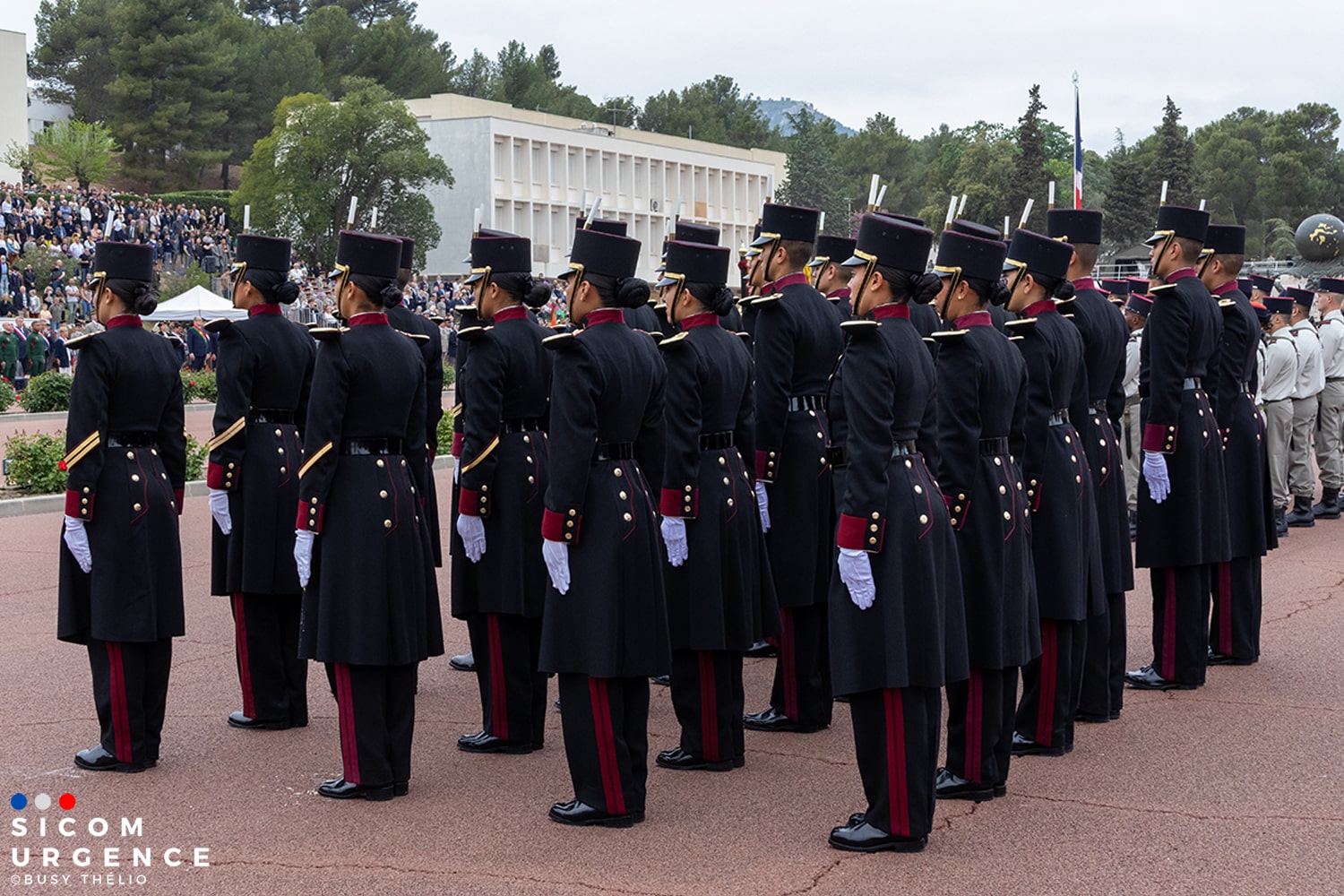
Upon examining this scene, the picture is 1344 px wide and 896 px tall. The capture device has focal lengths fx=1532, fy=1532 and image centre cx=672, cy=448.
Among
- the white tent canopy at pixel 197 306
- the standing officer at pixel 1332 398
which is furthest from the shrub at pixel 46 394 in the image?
the standing officer at pixel 1332 398

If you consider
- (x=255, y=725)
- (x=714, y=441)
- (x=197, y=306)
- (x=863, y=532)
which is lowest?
(x=255, y=725)

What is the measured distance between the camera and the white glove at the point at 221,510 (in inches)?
308

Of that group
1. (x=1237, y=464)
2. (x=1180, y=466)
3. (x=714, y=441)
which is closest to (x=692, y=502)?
(x=714, y=441)

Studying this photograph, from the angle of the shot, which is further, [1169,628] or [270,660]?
[1169,628]

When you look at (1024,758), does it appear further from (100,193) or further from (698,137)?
(698,137)

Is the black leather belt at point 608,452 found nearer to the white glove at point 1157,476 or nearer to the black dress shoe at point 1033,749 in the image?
the black dress shoe at point 1033,749

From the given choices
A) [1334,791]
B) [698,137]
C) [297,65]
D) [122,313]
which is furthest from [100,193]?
[698,137]

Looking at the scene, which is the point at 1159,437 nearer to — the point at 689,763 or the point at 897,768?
the point at 689,763

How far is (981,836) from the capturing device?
6.08m

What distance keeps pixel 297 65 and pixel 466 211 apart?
1867cm

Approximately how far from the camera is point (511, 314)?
25.0 ft

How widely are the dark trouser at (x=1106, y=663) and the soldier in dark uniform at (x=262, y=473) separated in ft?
13.2

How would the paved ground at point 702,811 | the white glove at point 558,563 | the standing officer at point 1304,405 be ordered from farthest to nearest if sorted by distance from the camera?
the standing officer at point 1304,405 → the white glove at point 558,563 → the paved ground at point 702,811

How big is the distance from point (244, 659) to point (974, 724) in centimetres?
372
